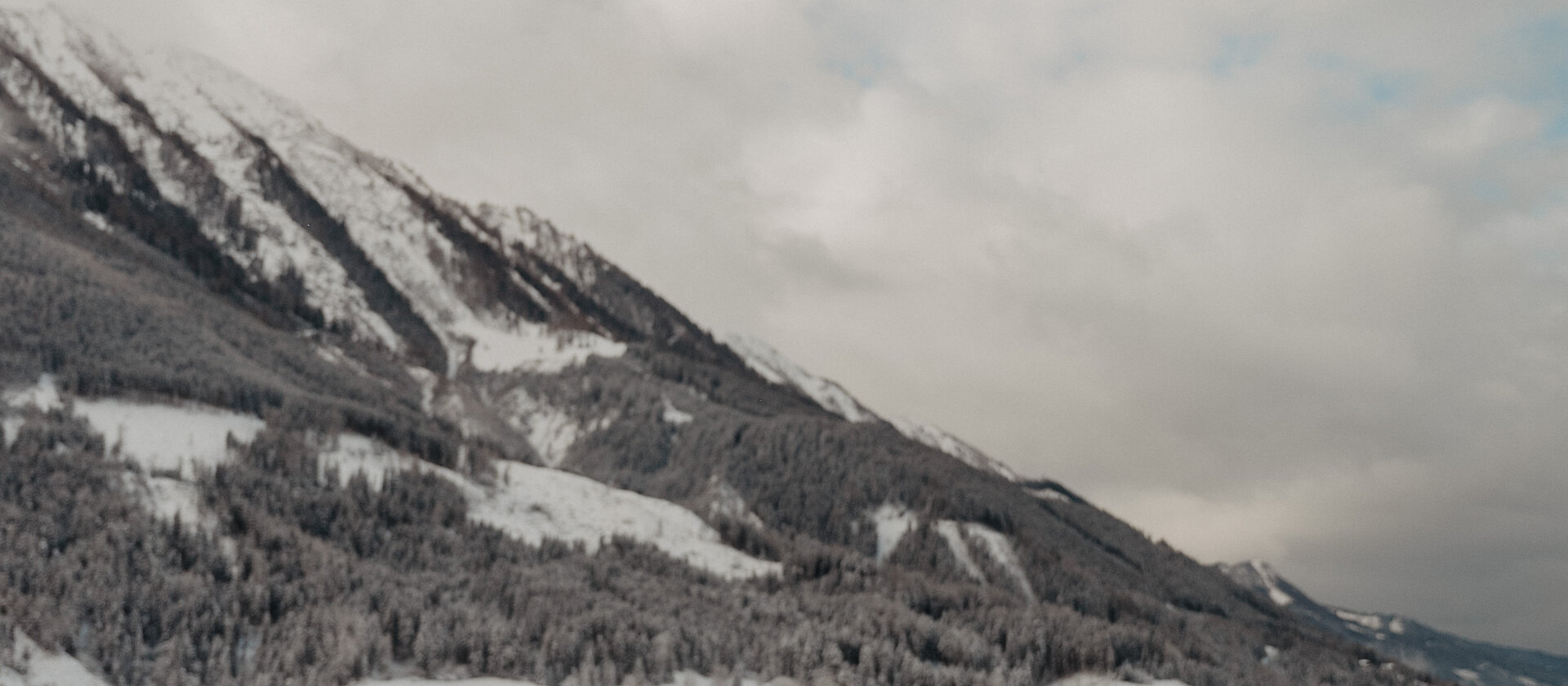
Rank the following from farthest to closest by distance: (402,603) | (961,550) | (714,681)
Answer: (961,550)
(714,681)
(402,603)

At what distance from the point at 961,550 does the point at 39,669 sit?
491 feet

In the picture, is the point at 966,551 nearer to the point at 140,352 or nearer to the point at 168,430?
the point at 168,430

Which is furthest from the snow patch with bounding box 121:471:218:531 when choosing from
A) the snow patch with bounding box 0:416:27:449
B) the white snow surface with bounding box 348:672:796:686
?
the white snow surface with bounding box 348:672:796:686

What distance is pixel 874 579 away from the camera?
145 m

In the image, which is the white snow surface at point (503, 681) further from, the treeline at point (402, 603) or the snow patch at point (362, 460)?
the snow patch at point (362, 460)

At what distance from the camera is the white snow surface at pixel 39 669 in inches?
2623

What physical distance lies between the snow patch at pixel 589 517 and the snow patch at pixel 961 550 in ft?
186

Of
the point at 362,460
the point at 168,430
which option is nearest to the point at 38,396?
the point at 168,430

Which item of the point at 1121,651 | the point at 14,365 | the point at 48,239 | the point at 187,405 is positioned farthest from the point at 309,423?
the point at 1121,651

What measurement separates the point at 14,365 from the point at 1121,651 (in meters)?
136

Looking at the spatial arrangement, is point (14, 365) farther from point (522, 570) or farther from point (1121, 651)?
point (1121, 651)

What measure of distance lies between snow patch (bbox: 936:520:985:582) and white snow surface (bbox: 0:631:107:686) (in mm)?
142102

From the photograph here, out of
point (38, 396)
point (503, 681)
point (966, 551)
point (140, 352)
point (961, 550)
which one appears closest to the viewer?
point (503, 681)

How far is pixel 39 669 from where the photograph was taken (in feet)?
226
